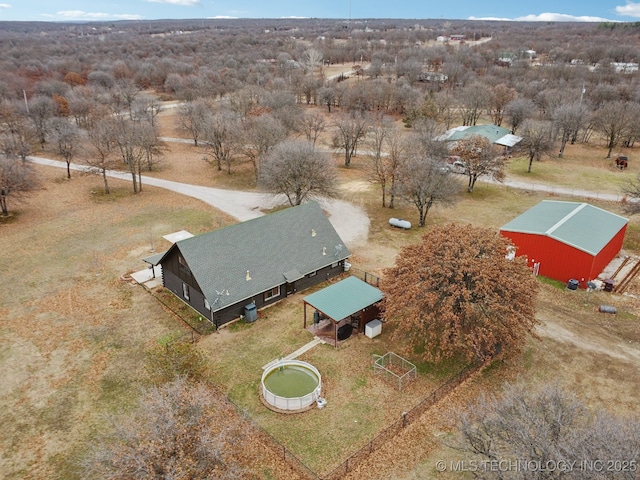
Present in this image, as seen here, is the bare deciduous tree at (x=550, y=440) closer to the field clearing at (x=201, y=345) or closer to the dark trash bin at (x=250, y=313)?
the field clearing at (x=201, y=345)

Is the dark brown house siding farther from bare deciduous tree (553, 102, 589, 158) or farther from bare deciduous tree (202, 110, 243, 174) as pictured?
bare deciduous tree (553, 102, 589, 158)

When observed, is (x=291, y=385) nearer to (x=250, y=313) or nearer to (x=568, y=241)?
Result: (x=250, y=313)

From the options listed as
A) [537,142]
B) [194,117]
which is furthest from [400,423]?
[194,117]

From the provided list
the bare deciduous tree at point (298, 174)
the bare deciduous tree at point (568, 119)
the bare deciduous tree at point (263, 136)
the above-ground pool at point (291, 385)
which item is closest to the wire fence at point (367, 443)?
the above-ground pool at point (291, 385)

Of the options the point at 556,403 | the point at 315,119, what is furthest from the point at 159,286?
the point at 315,119

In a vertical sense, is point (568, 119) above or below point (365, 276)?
above

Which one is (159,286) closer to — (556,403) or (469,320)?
(469,320)
